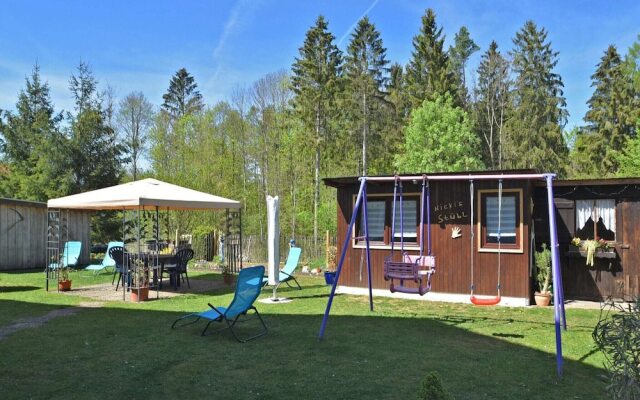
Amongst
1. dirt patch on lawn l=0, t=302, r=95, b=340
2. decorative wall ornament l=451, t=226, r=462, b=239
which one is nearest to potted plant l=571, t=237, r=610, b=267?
decorative wall ornament l=451, t=226, r=462, b=239

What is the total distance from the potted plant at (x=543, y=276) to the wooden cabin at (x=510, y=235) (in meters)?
0.15

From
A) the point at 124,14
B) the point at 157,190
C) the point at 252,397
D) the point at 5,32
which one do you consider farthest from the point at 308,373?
the point at 5,32

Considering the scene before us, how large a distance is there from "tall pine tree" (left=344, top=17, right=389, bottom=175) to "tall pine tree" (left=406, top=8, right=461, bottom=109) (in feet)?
5.20

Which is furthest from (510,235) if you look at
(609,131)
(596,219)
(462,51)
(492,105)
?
(462,51)

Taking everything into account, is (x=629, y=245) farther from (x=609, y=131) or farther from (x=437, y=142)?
(x=609, y=131)

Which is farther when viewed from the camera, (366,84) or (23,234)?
(366,84)

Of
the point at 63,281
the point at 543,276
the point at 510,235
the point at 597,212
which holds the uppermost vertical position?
the point at 597,212

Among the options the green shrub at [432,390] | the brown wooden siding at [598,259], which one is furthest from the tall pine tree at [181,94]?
the green shrub at [432,390]

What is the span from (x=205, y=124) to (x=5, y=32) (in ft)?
31.8

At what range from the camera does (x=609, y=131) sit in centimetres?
2467

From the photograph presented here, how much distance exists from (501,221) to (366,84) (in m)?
15.6

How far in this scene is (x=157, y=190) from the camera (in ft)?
33.3

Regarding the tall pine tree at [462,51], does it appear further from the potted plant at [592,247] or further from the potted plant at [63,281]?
the potted plant at [63,281]

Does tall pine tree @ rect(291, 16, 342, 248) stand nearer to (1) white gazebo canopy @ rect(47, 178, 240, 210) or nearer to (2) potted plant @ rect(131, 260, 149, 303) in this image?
(1) white gazebo canopy @ rect(47, 178, 240, 210)
